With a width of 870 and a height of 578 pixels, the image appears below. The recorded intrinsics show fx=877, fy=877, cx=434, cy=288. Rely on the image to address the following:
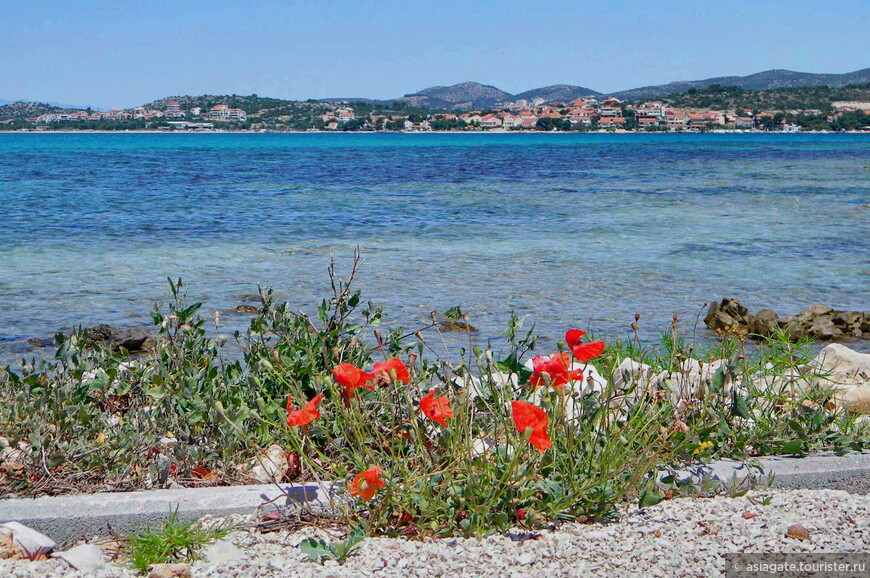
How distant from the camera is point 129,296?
10.1 m

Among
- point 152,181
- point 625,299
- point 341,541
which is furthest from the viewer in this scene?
point 152,181

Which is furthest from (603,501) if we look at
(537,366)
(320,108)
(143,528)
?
(320,108)

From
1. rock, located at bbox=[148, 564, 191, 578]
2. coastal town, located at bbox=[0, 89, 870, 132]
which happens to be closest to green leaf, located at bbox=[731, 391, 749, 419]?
rock, located at bbox=[148, 564, 191, 578]

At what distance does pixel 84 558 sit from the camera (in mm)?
2865

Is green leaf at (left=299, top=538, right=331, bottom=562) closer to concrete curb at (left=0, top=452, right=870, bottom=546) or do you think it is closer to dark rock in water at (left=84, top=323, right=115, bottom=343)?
concrete curb at (left=0, top=452, right=870, bottom=546)

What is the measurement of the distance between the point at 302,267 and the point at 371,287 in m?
1.97

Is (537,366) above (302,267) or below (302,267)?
above

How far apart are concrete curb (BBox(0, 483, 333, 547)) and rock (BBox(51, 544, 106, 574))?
7.5 inches

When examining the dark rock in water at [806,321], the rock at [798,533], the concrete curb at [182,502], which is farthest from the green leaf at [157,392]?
the dark rock in water at [806,321]

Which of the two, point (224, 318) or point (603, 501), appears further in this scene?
point (224, 318)

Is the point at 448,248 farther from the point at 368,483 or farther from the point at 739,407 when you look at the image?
the point at 368,483

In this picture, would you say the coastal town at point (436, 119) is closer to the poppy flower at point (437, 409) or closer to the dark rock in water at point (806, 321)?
the dark rock in water at point (806, 321)

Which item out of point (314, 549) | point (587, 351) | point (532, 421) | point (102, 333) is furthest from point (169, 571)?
point (102, 333)

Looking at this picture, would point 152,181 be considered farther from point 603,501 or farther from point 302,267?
point 603,501
